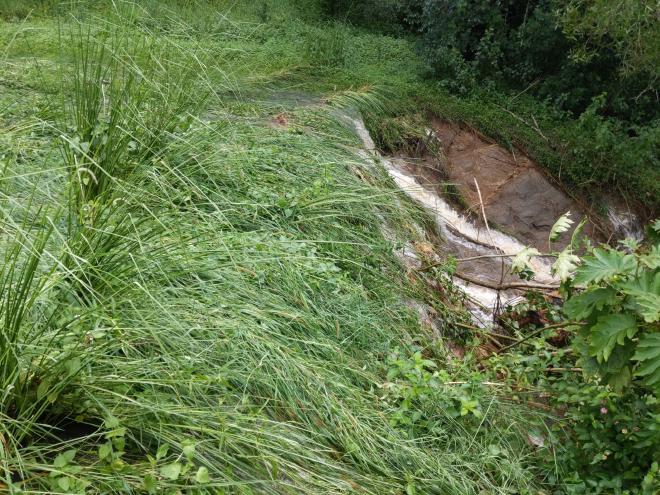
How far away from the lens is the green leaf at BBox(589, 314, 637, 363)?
2.78 meters

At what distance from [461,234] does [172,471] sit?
17.7 feet

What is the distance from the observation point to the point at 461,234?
7.06m

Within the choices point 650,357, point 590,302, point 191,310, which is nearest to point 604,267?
point 590,302

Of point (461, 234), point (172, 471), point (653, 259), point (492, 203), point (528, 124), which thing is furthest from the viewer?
point (528, 124)

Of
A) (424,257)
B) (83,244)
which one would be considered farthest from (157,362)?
(424,257)

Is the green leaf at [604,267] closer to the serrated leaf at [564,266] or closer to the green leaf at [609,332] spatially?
the green leaf at [609,332]

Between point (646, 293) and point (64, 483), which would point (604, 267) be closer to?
point (646, 293)

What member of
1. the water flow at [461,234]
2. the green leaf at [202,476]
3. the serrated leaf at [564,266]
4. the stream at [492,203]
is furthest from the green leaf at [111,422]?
the stream at [492,203]

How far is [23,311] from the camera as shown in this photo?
209 centimetres

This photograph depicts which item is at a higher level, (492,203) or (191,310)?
(191,310)

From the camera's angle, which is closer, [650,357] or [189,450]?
[189,450]

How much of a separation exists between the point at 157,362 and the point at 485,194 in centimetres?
622

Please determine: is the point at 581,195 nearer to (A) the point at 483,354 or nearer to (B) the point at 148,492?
(A) the point at 483,354

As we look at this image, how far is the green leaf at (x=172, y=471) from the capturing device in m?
1.95
